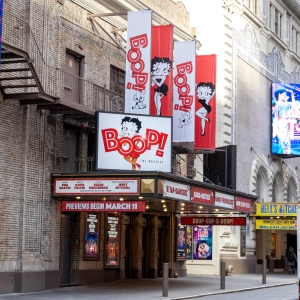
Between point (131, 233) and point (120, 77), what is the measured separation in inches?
256

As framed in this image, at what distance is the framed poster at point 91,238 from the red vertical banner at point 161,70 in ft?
14.9

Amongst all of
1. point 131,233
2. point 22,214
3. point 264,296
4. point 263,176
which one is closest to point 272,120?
point 263,176

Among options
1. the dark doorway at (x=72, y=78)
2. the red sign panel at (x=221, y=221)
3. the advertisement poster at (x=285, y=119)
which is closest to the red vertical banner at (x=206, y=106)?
the red sign panel at (x=221, y=221)

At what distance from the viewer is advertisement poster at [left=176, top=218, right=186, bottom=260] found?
35031 mm

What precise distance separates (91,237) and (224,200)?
16.9 ft

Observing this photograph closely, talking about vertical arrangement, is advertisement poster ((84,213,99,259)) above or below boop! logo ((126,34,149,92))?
below

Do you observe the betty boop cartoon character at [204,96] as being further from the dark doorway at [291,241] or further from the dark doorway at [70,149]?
the dark doorway at [291,241]

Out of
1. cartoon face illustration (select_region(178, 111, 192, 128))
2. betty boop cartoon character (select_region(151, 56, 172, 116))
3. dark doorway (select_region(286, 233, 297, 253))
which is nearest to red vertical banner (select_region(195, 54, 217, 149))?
cartoon face illustration (select_region(178, 111, 192, 128))

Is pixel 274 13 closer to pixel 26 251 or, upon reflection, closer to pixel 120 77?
pixel 120 77

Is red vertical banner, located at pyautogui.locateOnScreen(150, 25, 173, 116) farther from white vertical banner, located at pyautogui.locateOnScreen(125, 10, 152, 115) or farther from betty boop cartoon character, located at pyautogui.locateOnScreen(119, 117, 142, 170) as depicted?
betty boop cartoon character, located at pyautogui.locateOnScreen(119, 117, 142, 170)

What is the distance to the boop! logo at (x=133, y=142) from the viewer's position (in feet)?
81.3

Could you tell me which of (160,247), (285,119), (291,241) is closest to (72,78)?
(160,247)

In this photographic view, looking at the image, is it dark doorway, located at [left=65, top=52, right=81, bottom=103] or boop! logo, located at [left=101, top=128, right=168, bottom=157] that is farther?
dark doorway, located at [left=65, top=52, right=81, bottom=103]

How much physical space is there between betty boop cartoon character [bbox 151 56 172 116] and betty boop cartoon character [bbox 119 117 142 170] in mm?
3548
